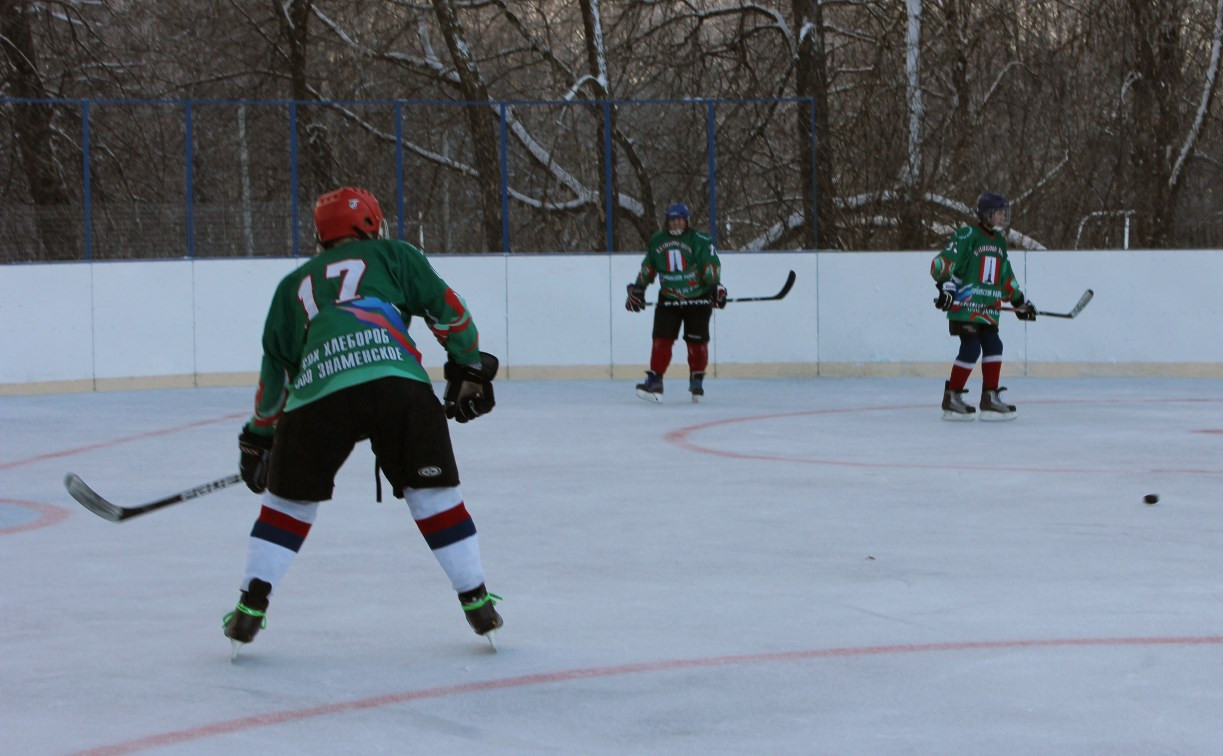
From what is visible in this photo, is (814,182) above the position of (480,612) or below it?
above

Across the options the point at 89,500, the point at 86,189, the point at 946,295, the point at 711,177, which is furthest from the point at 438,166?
the point at 89,500

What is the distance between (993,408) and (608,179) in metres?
5.13

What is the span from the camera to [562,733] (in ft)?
10.6

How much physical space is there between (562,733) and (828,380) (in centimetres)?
976

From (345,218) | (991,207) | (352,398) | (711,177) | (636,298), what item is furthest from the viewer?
(711,177)

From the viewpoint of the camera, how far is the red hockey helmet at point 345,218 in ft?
13.1

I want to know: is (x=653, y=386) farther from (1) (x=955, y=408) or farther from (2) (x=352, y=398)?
(2) (x=352, y=398)

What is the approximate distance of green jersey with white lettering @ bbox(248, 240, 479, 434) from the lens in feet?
12.6

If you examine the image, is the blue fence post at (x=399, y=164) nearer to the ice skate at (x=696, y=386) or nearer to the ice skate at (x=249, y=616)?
the ice skate at (x=696, y=386)

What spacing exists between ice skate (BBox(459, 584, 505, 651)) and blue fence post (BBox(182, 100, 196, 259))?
9.35m

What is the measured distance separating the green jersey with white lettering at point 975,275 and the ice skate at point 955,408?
1.40ft

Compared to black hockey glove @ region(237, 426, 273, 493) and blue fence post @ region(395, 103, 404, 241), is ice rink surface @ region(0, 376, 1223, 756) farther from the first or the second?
blue fence post @ region(395, 103, 404, 241)

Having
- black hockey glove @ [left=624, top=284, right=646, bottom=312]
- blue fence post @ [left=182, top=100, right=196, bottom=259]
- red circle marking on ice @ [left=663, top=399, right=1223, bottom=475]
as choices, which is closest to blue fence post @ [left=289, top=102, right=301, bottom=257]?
blue fence post @ [left=182, top=100, right=196, bottom=259]

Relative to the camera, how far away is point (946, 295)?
31.6 ft
